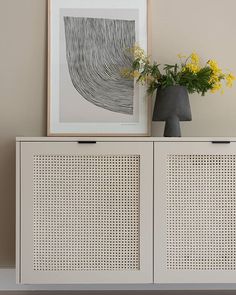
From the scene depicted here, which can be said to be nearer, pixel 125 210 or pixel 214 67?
pixel 125 210

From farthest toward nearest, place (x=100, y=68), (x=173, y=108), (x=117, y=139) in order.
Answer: (x=100, y=68)
(x=173, y=108)
(x=117, y=139)

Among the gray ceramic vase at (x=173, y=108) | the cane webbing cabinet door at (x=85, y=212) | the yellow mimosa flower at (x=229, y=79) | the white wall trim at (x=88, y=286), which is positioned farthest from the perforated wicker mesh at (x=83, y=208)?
the yellow mimosa flower at (x=229, y=79)

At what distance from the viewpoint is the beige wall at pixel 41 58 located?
9.04 ft

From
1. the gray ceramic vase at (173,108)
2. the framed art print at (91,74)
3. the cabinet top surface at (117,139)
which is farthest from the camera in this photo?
the framed art print at (91,74)

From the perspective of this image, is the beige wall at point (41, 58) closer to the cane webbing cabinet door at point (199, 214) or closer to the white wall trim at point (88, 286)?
the white wall trim at point (88, 286)

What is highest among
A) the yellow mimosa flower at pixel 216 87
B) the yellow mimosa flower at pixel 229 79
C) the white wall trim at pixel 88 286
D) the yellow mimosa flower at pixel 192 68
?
the yellow mimosa flower at pixel 192 68

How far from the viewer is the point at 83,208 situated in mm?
2414

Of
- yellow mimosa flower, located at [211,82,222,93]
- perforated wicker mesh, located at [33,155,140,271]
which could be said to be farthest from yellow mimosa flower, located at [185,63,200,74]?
perforated wicker mesh, located at [33,155,140,271]

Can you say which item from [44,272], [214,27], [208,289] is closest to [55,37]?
[214,27]

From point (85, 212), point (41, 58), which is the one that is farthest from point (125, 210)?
point (41, 58)

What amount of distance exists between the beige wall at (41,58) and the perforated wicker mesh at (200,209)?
0.39 meters

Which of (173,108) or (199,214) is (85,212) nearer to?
(199,214)

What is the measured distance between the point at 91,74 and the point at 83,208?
75cm
